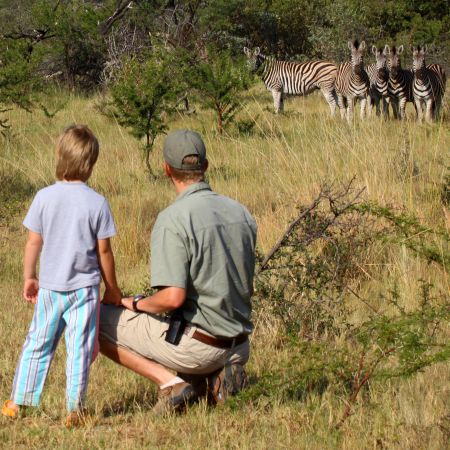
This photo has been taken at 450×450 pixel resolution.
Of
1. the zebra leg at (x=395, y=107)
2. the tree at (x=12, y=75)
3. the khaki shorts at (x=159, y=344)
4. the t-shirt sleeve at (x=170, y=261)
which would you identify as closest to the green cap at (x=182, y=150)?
the t-shirt sleeve at (x=170, y=261)

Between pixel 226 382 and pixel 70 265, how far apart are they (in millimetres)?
965

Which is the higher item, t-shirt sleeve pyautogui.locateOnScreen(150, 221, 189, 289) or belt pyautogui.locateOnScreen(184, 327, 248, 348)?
t-shirt sleeve pyautogui.locateOnScreen(150, 221, 189, 289)

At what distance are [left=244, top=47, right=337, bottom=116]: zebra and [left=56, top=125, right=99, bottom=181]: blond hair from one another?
1791 centimetres

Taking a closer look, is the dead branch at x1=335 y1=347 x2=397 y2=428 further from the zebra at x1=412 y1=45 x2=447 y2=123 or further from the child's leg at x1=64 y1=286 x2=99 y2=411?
the zebra at x1=412 y1=45 x2=447 y2=123

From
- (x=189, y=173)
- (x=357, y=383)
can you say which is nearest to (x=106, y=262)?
(x=189, y=173)

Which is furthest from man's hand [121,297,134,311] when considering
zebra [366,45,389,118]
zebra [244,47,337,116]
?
zebra [244,47,337,116]

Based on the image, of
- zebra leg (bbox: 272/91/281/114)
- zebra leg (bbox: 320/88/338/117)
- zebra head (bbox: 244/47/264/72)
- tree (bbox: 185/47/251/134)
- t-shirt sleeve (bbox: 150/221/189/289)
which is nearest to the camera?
t-shirt sleeve (bbox: 150/221/189/289)

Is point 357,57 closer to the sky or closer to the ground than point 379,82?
closer to the sky

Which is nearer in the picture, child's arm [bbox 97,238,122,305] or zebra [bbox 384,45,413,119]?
child's arm [bbox 97,238,122,305]

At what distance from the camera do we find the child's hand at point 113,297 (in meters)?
4.82

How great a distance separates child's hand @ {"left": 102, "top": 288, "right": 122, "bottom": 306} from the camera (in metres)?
4.82

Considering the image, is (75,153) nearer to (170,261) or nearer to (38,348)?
(170,261)

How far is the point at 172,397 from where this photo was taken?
4.75 meters

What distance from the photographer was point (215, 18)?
85.4 ft
